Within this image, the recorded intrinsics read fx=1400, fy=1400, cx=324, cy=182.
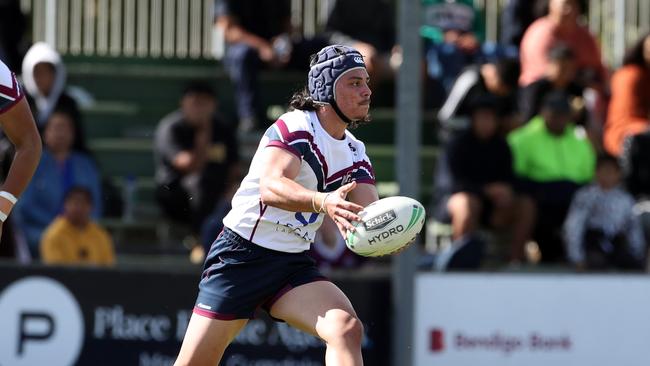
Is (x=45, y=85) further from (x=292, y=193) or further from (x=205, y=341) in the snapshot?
(x=292, y=193)

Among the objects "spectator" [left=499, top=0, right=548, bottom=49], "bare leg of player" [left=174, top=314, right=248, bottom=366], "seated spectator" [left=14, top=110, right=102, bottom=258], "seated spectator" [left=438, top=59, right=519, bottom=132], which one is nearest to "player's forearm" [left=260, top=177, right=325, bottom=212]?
"bare leg of player" [left=174, top=314, right=248, bottom=366]

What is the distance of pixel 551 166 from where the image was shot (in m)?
11.8

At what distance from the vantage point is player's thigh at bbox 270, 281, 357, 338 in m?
6.48

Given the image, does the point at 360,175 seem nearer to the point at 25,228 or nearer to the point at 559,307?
the point at 559,307

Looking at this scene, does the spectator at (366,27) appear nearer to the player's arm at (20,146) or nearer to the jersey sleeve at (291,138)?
the jersey sleeve at (291,138)

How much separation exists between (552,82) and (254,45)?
277cm

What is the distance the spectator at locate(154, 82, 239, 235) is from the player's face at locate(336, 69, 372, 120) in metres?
Result: 4.93

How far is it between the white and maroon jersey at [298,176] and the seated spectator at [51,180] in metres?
4.76

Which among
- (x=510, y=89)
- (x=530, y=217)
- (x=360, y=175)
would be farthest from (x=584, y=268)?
(x=360, y=175)

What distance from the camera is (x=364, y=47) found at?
1287 centimetres

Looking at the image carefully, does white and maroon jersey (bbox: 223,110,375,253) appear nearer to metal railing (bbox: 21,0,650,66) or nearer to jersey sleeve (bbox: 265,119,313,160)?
jersey sleeve (bbox: 265,119,313,160)

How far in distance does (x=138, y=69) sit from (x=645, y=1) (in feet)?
17.4

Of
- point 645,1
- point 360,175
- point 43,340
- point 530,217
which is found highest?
point 645,1

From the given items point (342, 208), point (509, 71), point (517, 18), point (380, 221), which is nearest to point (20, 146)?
point (342, 208)
